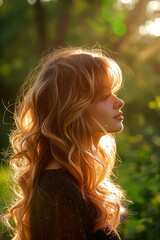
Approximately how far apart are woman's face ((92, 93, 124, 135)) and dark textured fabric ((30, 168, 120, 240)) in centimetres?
43

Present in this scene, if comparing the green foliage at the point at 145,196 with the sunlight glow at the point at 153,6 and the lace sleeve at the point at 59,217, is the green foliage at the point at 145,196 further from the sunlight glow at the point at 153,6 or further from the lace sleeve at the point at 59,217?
the sunlight glow at the point at 153,6

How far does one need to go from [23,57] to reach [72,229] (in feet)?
60.0

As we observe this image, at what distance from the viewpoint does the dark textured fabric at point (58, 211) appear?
1921 mm

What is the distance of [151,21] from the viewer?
17.2 m

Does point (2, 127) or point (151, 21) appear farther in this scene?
point (2, 127)

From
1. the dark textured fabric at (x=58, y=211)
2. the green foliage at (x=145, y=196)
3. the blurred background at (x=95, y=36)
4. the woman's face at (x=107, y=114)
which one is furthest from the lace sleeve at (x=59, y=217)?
the blurred background at (x=95, y=36)

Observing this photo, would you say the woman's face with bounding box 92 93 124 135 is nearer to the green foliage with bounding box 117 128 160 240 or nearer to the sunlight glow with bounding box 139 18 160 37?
the green foliage with bounding box 117 128 160 240

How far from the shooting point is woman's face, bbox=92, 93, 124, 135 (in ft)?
7.35

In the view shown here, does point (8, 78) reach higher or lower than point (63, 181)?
lower

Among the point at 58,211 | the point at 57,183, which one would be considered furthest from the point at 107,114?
the point at 58,211

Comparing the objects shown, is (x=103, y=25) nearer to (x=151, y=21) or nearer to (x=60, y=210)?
(x=151, y=21)

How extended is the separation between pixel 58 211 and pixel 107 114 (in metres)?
0.64

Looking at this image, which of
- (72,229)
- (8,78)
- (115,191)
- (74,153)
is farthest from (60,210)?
(8,78)

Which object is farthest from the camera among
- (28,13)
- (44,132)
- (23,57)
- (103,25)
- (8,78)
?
(8,78)
